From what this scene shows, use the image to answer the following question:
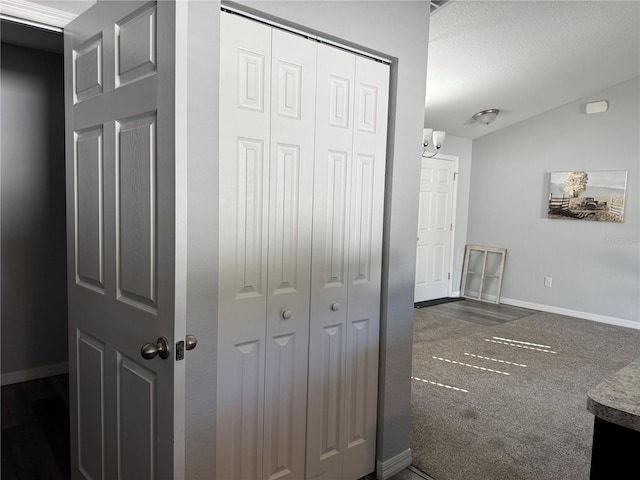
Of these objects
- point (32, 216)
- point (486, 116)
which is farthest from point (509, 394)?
point (32, 216)

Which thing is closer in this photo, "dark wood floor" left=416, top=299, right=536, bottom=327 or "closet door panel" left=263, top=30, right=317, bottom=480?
"closet door panel" left=263, top=30, right=317, bottom=480

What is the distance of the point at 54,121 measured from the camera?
2992 millimetres

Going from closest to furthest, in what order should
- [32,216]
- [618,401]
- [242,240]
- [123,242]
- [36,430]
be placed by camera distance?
[618,401], [123,242], [242,240], [36,430], [32,216]

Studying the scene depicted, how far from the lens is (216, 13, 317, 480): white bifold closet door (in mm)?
1474

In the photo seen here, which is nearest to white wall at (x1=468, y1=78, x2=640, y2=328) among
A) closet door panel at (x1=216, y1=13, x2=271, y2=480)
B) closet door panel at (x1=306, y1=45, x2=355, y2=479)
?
closet door panel at (x1=306, y1=45, x2=355, y2=479)

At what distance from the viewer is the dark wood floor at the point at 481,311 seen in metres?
4.91

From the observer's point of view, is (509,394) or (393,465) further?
(509,394)

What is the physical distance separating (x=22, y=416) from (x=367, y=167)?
2.45 m

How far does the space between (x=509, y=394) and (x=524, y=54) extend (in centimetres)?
288

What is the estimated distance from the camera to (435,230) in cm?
575

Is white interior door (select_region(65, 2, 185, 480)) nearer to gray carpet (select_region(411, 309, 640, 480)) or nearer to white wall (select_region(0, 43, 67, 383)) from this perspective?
gray carpet (select_region(411, 309, 640, 480))

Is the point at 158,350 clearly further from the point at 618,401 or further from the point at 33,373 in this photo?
the point at 33,373

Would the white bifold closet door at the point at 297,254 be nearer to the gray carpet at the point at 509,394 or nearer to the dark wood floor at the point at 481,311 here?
the gray carpet at the point at 509,394

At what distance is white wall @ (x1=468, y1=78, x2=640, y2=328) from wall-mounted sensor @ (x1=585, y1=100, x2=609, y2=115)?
0.08 m
